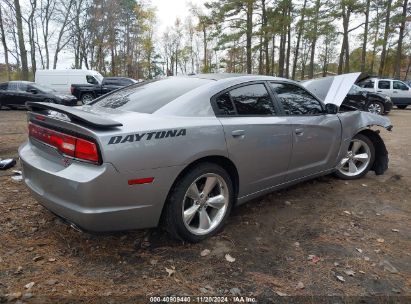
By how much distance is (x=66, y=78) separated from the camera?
2067 cm

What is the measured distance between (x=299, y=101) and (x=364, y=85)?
696 inches

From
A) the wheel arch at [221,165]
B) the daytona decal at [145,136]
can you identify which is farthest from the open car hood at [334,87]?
the daytona decal at [145,136]

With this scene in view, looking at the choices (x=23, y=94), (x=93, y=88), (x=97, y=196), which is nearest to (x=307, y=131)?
(x=97, y=196)

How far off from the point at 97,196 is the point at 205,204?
1.03 metres

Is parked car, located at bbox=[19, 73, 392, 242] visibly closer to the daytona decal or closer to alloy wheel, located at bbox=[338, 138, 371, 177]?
the daytona decal

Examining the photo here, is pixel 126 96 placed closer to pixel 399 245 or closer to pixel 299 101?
pixel 299 101

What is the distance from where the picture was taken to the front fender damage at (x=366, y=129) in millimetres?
4425

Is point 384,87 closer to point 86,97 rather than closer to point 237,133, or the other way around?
point 86,97

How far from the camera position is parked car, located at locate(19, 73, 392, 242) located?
2.39 m

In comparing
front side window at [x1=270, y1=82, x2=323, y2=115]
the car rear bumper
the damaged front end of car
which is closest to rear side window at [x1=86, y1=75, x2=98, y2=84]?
the damaged front end of car

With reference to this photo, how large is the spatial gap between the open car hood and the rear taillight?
320cm

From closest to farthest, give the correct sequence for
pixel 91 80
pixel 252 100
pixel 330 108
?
pixel 252 100, pixel 330 108, pixel 91 80

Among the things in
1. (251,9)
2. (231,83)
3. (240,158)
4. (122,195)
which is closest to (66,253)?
(122,195)

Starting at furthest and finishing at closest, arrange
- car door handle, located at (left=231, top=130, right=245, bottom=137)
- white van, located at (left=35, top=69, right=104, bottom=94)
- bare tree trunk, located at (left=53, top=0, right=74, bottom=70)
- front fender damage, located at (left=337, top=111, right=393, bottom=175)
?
bare tree trunk, located at (left=53, top=0, right=74, bottom=70) < white van, located at (left=35, top=69, right=104, bottom=94) < front fender damage, located at (left=337, top=111, right=393, bottom=175) < car door handle, located at (left=231, top=130, right=245, bottom=137)
